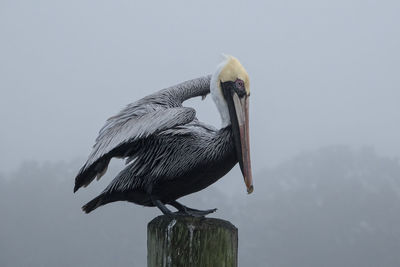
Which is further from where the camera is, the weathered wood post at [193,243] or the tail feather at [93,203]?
the tail feather at [93,203]

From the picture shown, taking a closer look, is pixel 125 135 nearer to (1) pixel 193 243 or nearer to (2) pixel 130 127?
(2) pixel 130 127

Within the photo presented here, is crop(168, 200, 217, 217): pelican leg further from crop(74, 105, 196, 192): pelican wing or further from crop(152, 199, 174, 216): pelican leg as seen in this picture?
crop(74, 105, 196, 192): pelican wing

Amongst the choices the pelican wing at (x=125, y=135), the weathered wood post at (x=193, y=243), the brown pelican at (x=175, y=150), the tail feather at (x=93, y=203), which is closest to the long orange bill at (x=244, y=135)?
the brown pelican at (x=175, y=150)

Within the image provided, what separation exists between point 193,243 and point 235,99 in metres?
0.92

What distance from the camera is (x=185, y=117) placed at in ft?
9.80

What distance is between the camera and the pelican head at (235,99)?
2955mm

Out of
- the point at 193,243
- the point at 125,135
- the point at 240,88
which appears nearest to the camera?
the point at 193,243

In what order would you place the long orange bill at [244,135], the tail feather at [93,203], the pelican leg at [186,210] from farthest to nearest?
1. the tail feather at [93,203]
2. the pelican leg at [186,210]
3. the long orange bill at [244,135]

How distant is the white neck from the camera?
3.10m

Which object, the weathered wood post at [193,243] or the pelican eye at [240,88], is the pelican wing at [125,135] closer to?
Answer: the pelican eye at [240,88]

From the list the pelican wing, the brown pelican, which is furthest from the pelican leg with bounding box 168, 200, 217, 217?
the pelican wing

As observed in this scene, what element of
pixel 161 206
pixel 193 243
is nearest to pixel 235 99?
pixel 161 206

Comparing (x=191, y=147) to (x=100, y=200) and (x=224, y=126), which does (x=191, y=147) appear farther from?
(x=100, y=200)

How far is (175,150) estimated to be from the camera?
3023 mm
